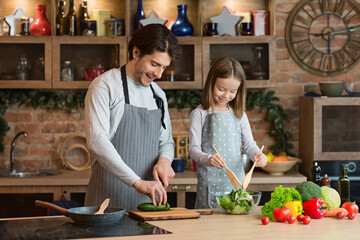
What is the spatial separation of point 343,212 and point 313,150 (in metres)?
1.86

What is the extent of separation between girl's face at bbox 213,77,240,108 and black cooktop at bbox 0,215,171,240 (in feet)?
3.60

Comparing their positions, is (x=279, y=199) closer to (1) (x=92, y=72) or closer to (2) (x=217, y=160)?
(2) (x=217, y=160)

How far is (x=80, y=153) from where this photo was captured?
4.80m

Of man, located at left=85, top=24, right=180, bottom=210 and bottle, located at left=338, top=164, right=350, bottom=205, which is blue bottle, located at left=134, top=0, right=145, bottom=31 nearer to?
man, located at left=85, top=24, right=180, bottom=210

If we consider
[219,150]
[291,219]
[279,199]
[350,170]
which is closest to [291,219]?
[291,219]

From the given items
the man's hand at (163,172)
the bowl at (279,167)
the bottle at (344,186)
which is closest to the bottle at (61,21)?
the bowl at (279,167)

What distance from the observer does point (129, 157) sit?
294cm

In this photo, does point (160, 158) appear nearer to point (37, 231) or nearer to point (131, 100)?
point (131, 100)

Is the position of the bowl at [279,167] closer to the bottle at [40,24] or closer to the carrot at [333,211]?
the carrot at [333,211]

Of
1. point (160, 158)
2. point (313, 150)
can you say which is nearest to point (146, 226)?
point (160, 158)

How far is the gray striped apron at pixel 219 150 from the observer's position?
3387 mm

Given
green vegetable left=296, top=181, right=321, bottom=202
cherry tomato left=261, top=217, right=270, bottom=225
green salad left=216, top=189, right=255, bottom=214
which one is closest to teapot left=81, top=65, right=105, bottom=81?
green salad left=216, top=189, right=255, bottom=214

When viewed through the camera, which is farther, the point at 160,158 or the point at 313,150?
the point at 313,150

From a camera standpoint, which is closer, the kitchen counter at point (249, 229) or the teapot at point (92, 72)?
the kitchen counter at point (249, 229)
